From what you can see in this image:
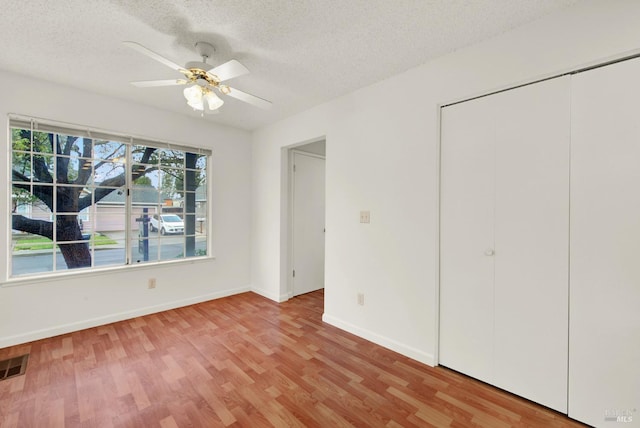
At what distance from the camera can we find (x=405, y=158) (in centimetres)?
243

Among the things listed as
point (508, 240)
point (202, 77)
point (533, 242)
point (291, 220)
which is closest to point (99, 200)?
point (202, 77)

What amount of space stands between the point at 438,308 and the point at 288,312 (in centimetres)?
185

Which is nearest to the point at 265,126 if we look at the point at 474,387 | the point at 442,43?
the point at 442,43

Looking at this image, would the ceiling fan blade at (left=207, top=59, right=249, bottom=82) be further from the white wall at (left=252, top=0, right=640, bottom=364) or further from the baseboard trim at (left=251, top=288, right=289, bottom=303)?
the baseboard trim at (left=251, top=288, right=289, bottom=303)

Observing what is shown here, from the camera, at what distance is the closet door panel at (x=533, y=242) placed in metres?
1.71

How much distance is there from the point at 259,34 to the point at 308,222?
2.68 meters

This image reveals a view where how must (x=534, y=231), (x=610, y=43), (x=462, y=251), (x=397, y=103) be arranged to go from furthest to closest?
(x=397, y=103) < (x=462, y=251) < (x=534, y=231) < (x=610, y=43)

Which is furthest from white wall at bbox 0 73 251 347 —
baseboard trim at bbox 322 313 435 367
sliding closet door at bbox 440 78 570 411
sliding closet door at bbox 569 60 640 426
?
sliding closet door at bbox 569 60 640 426

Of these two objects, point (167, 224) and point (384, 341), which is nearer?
point (384, 341)

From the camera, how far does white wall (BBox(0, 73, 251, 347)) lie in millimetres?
2574

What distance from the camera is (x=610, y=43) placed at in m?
1.54

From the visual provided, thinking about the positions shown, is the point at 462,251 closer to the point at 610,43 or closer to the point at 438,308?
the point at 438,308

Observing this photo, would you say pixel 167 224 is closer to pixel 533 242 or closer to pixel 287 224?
pixel 287 224

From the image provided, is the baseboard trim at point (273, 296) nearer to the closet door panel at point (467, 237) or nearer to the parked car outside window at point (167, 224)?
the parked car outside window at point (167, 224)
